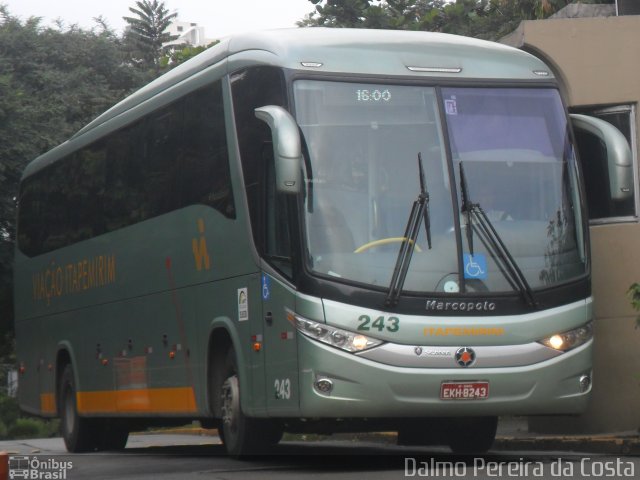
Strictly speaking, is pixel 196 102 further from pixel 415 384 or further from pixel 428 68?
pixel 415 384

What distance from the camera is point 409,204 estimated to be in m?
11.6

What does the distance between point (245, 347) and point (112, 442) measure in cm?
752

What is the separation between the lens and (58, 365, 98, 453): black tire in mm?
18844

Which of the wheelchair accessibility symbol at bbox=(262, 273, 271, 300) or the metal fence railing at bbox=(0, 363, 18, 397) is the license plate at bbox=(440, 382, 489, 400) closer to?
the wheelchair accessibility symbol at bbox=(262, 273, 271, 300)

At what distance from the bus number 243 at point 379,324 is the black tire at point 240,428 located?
1.98 m

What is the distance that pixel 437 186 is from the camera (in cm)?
1173

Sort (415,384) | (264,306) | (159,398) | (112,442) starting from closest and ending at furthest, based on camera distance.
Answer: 1. (415,384)
2. (264,306)
3. (159,398)
4. (112,442)

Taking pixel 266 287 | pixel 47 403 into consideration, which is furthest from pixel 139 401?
pixel 47 403

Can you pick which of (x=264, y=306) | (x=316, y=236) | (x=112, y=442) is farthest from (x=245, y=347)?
(x=112, y=442)

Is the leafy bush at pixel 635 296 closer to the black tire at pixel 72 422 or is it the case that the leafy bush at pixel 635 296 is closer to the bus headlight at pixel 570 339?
the bus headlight at pixel 570 339

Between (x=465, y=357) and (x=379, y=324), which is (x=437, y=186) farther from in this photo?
(x=465, y=357)

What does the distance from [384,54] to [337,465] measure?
3.68 meters

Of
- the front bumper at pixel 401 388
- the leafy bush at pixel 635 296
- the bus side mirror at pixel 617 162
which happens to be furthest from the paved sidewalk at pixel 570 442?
the bus side mirror at pixel 617 162

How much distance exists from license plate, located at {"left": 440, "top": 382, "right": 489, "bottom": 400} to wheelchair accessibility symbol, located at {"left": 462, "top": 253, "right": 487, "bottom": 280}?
2.84 feet
